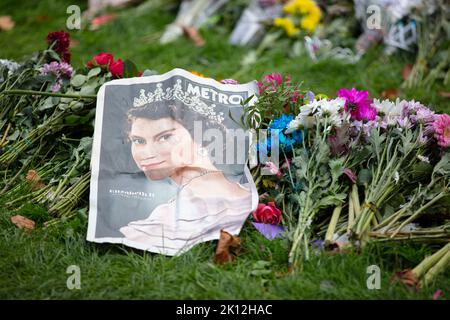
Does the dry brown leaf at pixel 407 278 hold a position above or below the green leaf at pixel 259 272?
below

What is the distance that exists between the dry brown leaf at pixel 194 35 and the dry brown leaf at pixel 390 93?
129 cm

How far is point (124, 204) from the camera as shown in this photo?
2.06 meters

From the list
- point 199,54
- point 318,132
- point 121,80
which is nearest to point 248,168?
point 318,132

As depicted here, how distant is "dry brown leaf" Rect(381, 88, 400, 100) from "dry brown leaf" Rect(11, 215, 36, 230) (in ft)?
6.61

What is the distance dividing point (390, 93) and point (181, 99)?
1429 millimetres

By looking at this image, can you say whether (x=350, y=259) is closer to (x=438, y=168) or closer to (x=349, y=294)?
(x=349, y=294)

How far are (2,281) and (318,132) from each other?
3.85 feet

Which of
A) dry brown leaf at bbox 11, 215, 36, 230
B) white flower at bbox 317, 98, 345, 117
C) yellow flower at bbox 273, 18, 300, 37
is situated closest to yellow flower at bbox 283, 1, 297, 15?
yellow flower at bbox 273, 18, 300, 37

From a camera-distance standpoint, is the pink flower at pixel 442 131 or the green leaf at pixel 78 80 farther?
the green leaf at pixel 78 80

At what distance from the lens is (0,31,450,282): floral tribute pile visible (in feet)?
6.38

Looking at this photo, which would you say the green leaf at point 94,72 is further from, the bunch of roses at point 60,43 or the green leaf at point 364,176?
the green leaf at point 364,176

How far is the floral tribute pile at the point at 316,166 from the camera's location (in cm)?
194

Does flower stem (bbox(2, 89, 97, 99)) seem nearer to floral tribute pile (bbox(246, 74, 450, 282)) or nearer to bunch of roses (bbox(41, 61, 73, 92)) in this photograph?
bunch of roses (bbox(41, 61, 73, 92))

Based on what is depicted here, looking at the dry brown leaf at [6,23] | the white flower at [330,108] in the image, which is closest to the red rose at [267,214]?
the white flower at [330,108]
